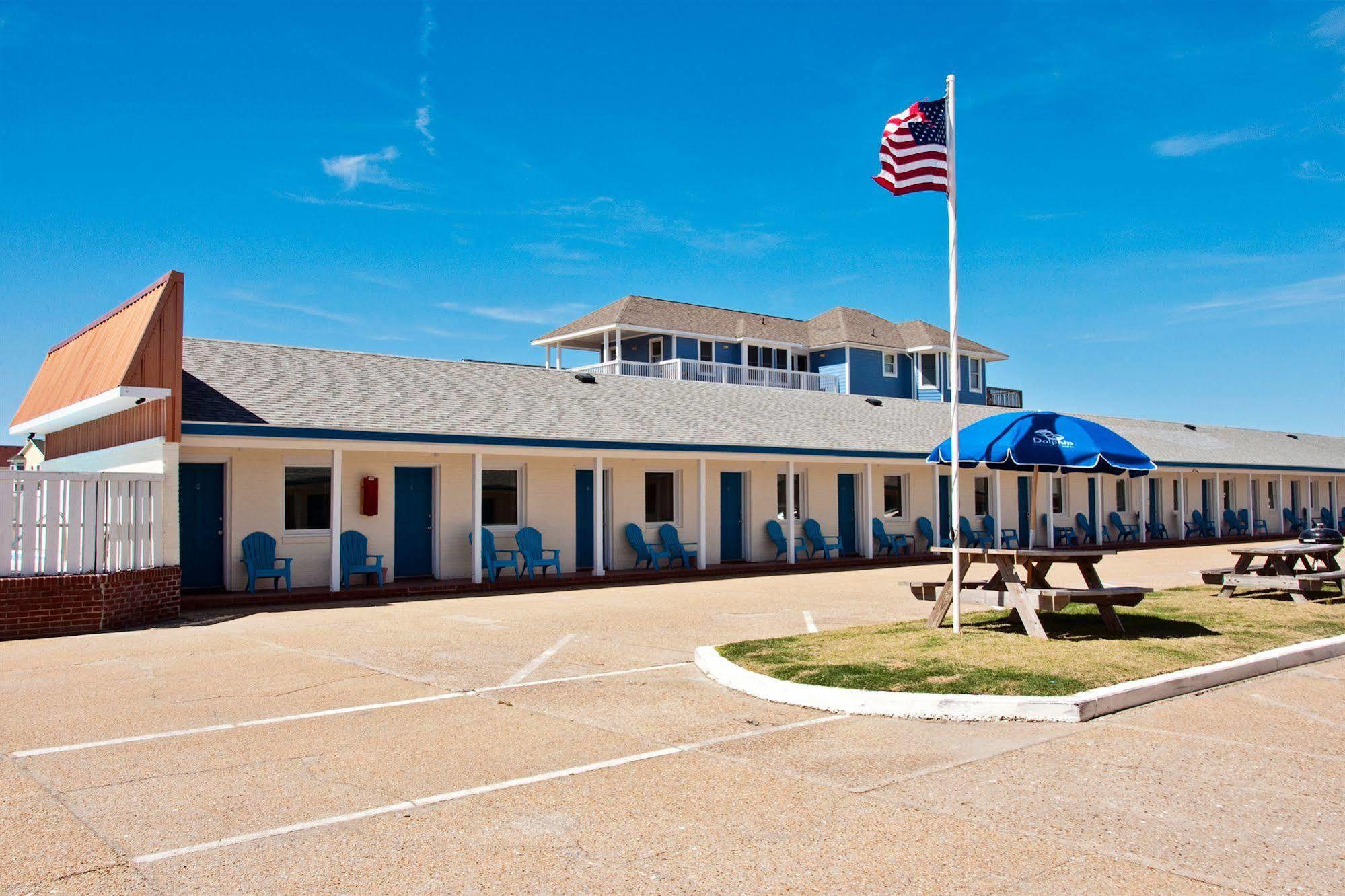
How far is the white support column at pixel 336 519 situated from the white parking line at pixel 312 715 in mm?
8472

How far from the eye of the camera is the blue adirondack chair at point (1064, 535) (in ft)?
100

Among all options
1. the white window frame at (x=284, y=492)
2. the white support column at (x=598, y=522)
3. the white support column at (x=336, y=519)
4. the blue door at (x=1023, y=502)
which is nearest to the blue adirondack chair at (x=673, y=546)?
the white support column at (x=598, y=522)

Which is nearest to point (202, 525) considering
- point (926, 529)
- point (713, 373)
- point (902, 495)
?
point (902, 495)

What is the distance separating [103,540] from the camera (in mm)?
13406

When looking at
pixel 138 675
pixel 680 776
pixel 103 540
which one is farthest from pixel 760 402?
pixel 680 776

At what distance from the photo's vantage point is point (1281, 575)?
14.9 m

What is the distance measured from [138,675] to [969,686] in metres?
7.35

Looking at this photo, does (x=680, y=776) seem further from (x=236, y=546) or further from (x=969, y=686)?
(x=236, y=546)

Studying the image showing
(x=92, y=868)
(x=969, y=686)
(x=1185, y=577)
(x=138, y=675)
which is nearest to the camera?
(x=92, y=868)

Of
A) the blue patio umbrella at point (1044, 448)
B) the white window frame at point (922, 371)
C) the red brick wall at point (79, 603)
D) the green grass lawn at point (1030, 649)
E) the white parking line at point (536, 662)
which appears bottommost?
the white parking line at point (536, 662)

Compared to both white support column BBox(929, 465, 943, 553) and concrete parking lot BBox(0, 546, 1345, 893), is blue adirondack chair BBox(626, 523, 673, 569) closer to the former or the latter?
white support column BBox(929, 465, 943, 553)

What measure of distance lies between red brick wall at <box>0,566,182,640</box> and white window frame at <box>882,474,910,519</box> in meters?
18.0

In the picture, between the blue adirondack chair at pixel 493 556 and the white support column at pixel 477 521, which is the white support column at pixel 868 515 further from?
the white support column at pixel 477 521

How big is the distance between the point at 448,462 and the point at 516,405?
2.19m
